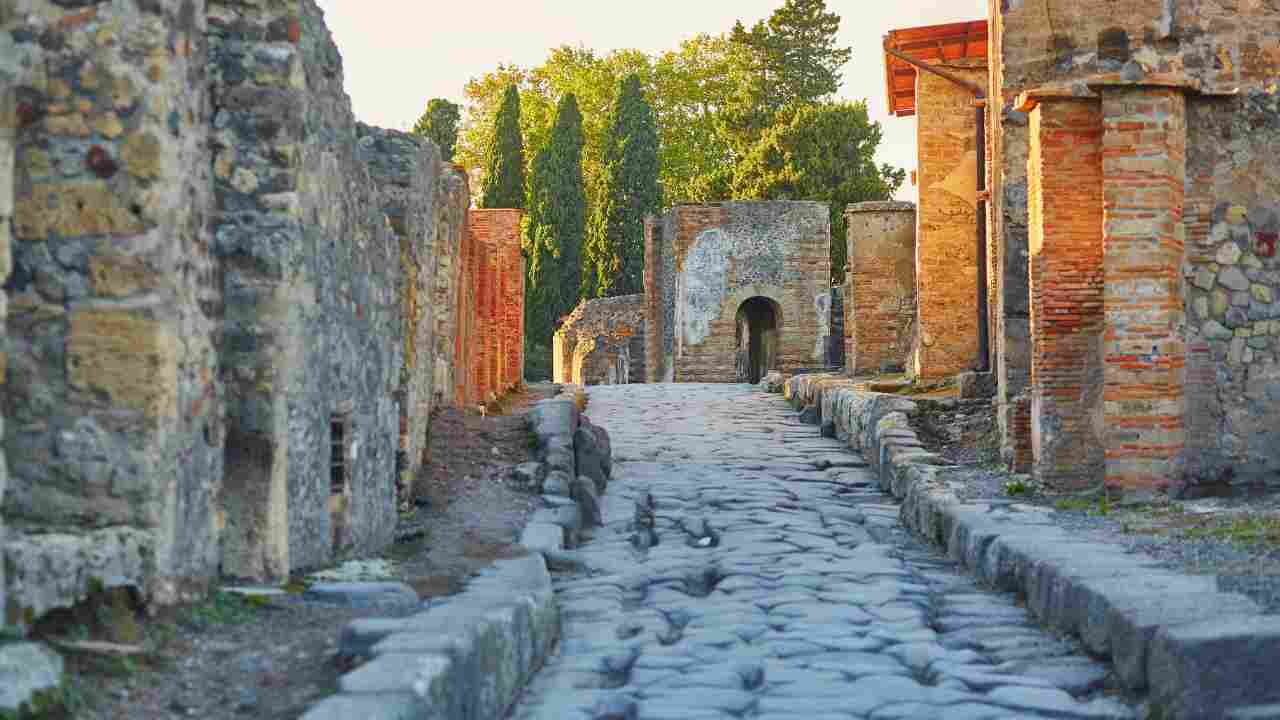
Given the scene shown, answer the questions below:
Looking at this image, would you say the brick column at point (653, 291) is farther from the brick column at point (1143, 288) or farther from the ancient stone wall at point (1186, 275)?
the brick column at point (1143, 288)

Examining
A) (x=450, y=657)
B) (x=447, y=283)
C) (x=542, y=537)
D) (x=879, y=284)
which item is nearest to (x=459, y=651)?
(x=450, y=657)

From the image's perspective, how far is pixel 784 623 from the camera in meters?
6.63

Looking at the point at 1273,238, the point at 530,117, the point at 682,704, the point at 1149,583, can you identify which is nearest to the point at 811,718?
the point at 682,704

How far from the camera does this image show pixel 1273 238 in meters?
8.91

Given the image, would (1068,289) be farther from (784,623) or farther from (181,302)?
(181,302)

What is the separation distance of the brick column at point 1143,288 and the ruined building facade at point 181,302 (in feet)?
13.9

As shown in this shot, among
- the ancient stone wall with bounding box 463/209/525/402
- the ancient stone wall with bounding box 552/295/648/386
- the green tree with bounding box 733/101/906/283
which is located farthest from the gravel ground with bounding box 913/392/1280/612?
the green tree with bounding box 733/101/906/283

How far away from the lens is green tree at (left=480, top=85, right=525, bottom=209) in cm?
4231

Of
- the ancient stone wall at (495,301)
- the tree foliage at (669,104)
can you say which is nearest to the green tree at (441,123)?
the tree foliage at (669,104)

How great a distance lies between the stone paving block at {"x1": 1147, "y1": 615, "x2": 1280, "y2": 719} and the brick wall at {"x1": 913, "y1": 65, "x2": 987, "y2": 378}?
13758mm

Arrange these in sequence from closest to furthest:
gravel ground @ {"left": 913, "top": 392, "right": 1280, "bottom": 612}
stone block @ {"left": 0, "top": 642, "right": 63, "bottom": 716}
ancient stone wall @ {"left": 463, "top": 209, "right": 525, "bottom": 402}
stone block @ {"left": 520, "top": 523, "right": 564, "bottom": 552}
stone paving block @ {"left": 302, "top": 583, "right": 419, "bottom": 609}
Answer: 1. stone block @ {"left": 0, "top": 642, "right": 63, "bottom": 716}
2. stone paving block @ {"left": 302, "top": 583, "right": 419, "bottom": 609}
3. gravel ground @ {"left": 913, "top": 392, "right": 1280, "bottom": 612}
4. stone block @ {"left": 520, "top": 523, "right": 564, "bottom": 552}
5. ancient stone wall @ {"left": 463, "top": 209, "right": 525, "bottom": 402}

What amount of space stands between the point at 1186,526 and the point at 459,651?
4.39m

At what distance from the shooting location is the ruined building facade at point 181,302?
178 inches

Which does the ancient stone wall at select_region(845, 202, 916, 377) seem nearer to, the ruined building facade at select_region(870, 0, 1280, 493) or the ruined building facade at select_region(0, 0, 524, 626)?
the ruined building facade at select_region(870, 0, 1280, 493)
